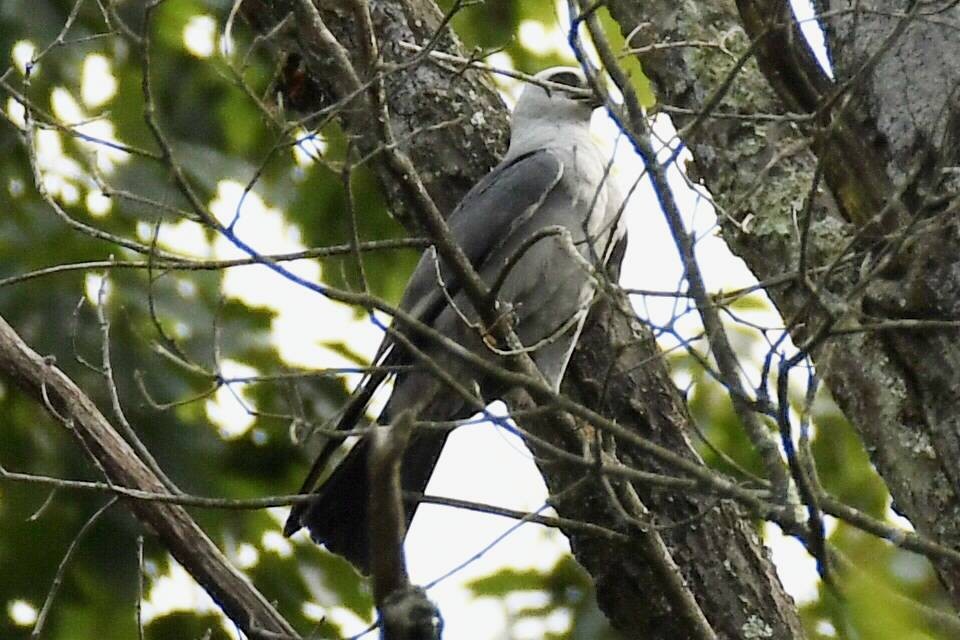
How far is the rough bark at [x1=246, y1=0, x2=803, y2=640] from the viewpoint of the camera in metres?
3.44

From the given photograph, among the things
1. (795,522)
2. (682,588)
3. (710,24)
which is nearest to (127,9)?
(710,24)

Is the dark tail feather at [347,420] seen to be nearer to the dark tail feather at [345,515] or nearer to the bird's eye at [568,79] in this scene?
the dark tail feather at [345,515]

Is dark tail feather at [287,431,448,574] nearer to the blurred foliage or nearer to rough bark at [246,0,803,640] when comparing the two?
the blurred foliage

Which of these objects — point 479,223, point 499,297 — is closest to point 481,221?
point 479,223

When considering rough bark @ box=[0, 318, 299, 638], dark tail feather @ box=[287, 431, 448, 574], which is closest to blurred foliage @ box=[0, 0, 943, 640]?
dark tail feather @ box=[287, 431, 448, 574]

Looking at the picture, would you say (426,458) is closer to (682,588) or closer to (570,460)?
(682,588)

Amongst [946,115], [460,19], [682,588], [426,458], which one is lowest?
[682,588]

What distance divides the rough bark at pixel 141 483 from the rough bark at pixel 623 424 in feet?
2.58

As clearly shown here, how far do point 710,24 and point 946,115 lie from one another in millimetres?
1151

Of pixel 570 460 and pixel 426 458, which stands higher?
pixel 426 458

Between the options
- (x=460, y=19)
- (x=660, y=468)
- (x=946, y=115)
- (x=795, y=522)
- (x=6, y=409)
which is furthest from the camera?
(x=460, y=19)

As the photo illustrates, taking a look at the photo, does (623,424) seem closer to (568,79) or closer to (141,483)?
(141,483)

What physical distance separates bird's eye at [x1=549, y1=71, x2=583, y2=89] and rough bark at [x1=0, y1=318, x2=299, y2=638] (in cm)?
225

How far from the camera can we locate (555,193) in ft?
13.5
